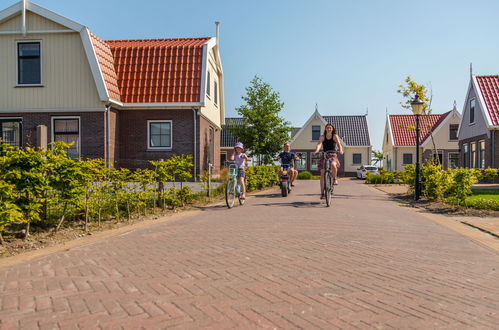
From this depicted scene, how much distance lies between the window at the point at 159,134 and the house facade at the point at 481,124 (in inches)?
673

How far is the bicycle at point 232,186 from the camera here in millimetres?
10148

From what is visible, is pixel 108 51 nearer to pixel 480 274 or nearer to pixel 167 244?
pixel 167 244

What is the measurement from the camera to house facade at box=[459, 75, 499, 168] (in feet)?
77.2

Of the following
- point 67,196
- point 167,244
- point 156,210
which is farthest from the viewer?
point 156,210

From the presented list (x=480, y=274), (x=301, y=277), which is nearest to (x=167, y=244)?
(x=301, y=277)

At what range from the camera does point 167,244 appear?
5809 millimetres

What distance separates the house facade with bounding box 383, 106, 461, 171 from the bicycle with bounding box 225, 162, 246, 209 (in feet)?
97.9

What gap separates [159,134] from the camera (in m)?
17.8

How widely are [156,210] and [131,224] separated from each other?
1.75 m

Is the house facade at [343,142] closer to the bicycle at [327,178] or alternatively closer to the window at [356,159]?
the window at [356,159]

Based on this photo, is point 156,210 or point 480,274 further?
point 156,210

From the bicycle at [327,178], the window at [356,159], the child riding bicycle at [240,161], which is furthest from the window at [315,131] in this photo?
the bicycle at [327,178]

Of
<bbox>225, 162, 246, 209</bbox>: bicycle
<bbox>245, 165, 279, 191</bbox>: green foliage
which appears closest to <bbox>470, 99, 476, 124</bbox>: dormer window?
<bbox>245, 165, 279, 191</bbox>: green foliage

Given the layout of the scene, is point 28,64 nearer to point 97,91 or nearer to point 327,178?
point 97,91
